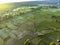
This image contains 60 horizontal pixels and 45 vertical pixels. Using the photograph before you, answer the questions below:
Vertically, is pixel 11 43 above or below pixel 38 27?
below

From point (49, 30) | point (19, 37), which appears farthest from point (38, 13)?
point (19, 37)

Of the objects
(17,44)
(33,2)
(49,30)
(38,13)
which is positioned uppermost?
(33,2)

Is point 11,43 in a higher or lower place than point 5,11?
lower

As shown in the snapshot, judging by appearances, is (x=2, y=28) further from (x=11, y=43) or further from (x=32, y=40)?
(x=32, y=40)

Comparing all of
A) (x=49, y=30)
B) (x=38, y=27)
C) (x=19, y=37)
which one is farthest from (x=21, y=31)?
(x=49, y=30)

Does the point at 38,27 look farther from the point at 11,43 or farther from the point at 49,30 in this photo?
the point at 11,43

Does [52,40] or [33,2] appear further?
[33,2]

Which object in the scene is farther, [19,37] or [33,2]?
[33,2]

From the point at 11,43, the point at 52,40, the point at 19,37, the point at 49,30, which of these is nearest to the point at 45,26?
the point at 49,30
